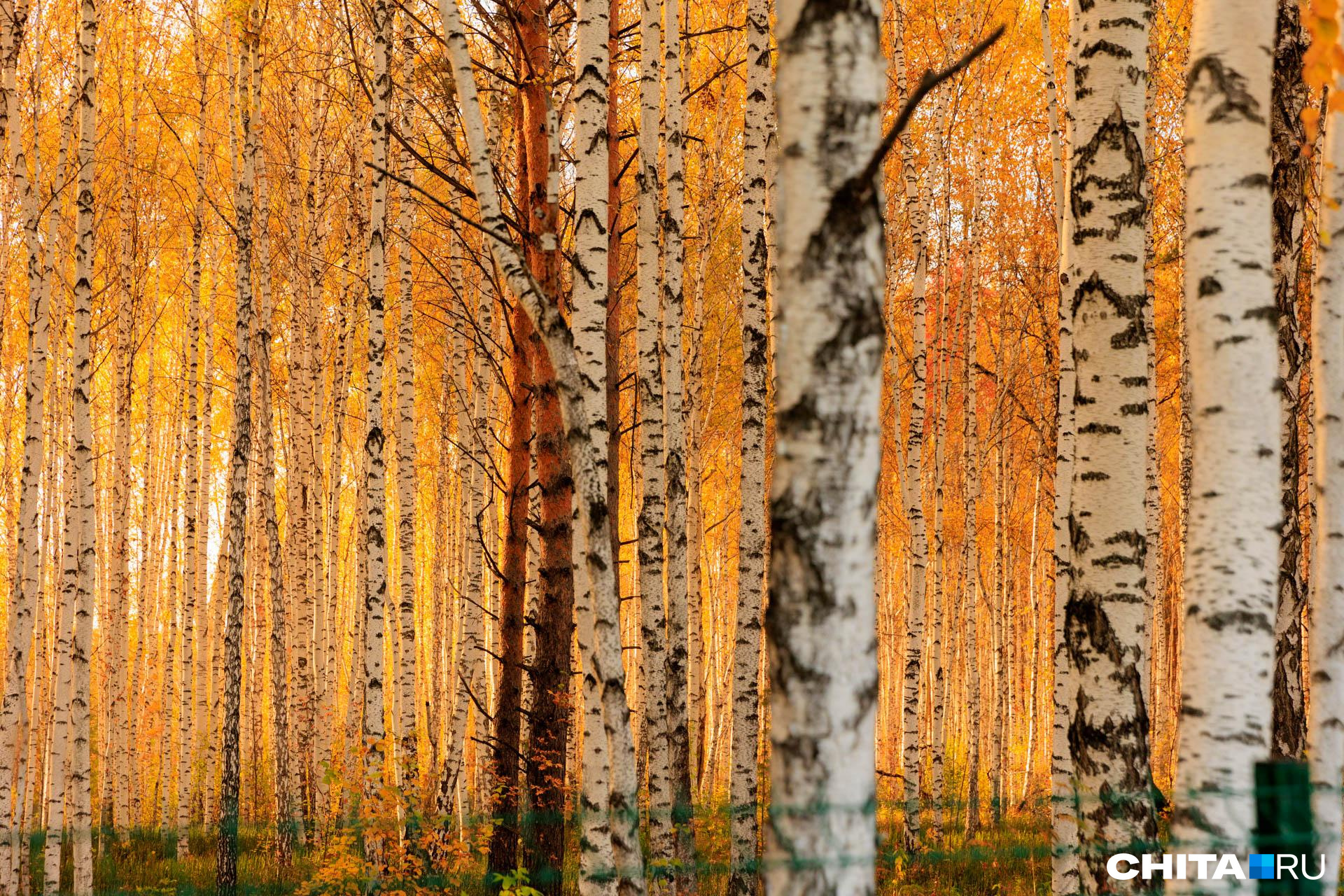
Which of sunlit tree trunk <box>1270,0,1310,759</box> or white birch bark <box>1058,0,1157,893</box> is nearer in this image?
white birch bark <box>1058,0,1157,893</box>

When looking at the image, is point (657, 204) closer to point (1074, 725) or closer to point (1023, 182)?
point (1074, 725)

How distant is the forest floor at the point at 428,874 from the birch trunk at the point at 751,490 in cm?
61

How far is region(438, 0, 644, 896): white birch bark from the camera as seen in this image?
3.57 m

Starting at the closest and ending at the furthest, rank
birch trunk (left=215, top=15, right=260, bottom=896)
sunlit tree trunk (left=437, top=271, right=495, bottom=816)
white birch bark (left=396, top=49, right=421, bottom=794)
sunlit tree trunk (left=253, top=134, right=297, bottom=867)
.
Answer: white birch bark (left=396, top=49, right=421, bottom=794) < birch trunk (left=215, top=15, right=260, bottom=896) < sunlit tree trunk (left=437, top=271, right=495, bottom=816) < sunlit tree trunk (left=253, top=134, right=297, bottom=867)

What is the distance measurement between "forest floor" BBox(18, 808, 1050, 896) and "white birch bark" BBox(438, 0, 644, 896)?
2952mm

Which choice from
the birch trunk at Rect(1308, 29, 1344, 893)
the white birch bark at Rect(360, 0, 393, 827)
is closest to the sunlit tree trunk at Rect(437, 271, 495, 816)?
the white birch bark at Rect(360, 0, 393, 827)

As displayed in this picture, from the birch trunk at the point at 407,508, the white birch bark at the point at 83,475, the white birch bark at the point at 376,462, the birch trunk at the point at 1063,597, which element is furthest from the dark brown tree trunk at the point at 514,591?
the birch trunk at the point at 1063,597

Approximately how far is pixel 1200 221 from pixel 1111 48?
1.11 meters

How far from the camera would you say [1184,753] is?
2379 mm

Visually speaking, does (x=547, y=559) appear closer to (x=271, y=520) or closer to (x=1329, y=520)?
(x=1329, y=520)

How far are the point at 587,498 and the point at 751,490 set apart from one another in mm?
3251

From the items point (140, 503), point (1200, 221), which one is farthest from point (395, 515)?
point (1200, 221)

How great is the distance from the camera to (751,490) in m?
6.86

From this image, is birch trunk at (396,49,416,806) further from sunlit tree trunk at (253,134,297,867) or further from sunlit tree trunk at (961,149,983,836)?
sunlit tree trunk at (961,149,983,836)
